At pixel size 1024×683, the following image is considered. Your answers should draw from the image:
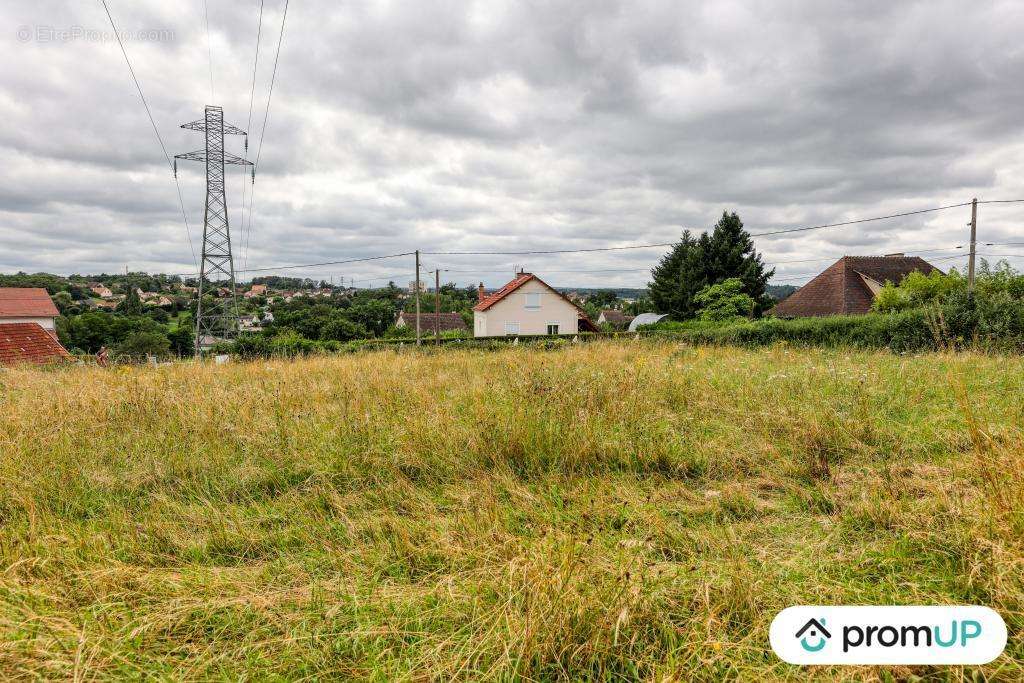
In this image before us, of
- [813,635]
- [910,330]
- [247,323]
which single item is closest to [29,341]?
[247,323]

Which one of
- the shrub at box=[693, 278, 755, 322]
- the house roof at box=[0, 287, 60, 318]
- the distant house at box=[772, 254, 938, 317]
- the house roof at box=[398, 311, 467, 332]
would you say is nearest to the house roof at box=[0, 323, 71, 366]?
the house roof at box=[398, 311, 467, 332]

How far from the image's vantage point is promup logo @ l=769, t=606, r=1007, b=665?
1.70 m

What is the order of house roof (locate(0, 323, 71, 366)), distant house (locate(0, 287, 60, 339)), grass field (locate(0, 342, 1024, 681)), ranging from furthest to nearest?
1. distant house (locate(0, 287, 60, 339))
2. house roof (locate(0, 323, 71, 366))
3. grass field (locate(0, 342, 1024, 681))

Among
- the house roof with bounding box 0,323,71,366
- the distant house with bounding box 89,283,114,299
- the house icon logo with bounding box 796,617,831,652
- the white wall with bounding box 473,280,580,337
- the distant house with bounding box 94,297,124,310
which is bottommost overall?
the house icon logo with bounding box 796,617,831,652

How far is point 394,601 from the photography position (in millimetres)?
2105

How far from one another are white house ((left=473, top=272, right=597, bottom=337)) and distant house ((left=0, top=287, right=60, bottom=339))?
42646 mm

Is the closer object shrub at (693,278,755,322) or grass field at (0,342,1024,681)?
grass field at (0,342,1024,681)

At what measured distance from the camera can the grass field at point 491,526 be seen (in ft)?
5.95


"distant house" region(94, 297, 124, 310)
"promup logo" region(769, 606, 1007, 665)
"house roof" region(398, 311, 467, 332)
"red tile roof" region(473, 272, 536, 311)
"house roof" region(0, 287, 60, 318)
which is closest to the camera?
"promup logo" region(769, 606, 1007, 665)

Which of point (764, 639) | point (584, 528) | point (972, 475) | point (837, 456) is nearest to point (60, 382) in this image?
point (584, 528)

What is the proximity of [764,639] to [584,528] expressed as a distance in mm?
1106

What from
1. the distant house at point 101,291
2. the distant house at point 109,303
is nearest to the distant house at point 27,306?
the distant house at point 109,303

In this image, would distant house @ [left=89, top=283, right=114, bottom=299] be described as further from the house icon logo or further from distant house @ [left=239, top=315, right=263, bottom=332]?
the house icon logo

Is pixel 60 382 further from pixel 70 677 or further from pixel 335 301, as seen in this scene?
pixel 335 301
